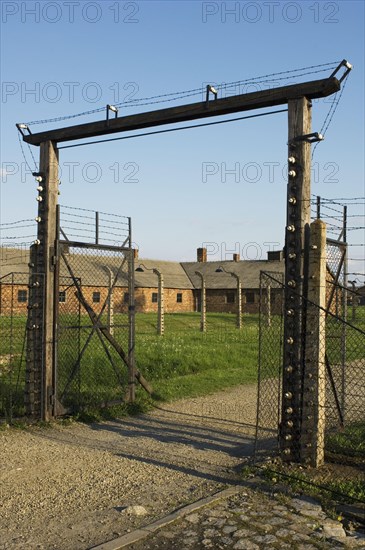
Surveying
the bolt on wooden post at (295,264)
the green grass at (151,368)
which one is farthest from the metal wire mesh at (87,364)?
the bolt on wooden post at (295,264)

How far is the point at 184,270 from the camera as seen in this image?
52.1 m

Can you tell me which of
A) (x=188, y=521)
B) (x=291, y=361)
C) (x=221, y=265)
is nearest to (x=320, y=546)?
(x=188, y=521)

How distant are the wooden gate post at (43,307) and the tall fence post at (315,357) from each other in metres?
4.65

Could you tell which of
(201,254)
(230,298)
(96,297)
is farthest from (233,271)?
(96,297)

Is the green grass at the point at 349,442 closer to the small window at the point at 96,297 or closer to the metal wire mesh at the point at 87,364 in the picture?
the metal wire mesh at the point at 87,364

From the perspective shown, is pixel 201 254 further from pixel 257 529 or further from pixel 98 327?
pixel 257 529

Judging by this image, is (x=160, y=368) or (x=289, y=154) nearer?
(x=289, y=154)

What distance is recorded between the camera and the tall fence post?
7172 mm

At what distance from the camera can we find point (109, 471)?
7.26m

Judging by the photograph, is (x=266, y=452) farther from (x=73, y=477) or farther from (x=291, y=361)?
(x=73, y=477)

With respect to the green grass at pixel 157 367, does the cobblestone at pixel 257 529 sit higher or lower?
lower

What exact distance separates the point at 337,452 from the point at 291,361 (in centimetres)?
139

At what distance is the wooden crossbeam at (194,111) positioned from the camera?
7.55 m

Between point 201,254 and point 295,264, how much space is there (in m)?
49.2
